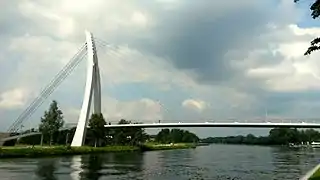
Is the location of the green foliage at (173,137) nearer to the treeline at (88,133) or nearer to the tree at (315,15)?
the treeline at (88,133)

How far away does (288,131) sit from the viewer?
561 ft

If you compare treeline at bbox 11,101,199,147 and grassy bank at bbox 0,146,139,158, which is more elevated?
treeline at bbox 11,101,199,147

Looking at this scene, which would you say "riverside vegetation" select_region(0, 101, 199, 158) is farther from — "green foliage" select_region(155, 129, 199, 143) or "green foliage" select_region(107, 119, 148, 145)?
"green foliage" select_region(155, 129, 199, 143)

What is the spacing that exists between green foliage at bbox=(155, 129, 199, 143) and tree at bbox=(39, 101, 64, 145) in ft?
267

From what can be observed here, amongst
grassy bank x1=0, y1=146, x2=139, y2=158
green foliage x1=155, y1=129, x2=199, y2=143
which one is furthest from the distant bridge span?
green foliage x1=155, y1=129, x2=199, y2=143

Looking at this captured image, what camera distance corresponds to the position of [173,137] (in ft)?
552

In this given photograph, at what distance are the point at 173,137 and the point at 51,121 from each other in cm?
9292

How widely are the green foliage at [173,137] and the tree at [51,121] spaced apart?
81459 millimetres

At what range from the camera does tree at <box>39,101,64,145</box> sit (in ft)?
259

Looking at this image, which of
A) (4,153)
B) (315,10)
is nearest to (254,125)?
(4,153)

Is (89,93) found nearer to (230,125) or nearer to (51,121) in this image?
(51,121)

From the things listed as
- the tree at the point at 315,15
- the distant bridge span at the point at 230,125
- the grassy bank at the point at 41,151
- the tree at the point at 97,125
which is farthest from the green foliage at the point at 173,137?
the tree at the point at 315,15

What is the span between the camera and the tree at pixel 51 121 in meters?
78.9

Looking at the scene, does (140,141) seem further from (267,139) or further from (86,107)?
(267,139)
